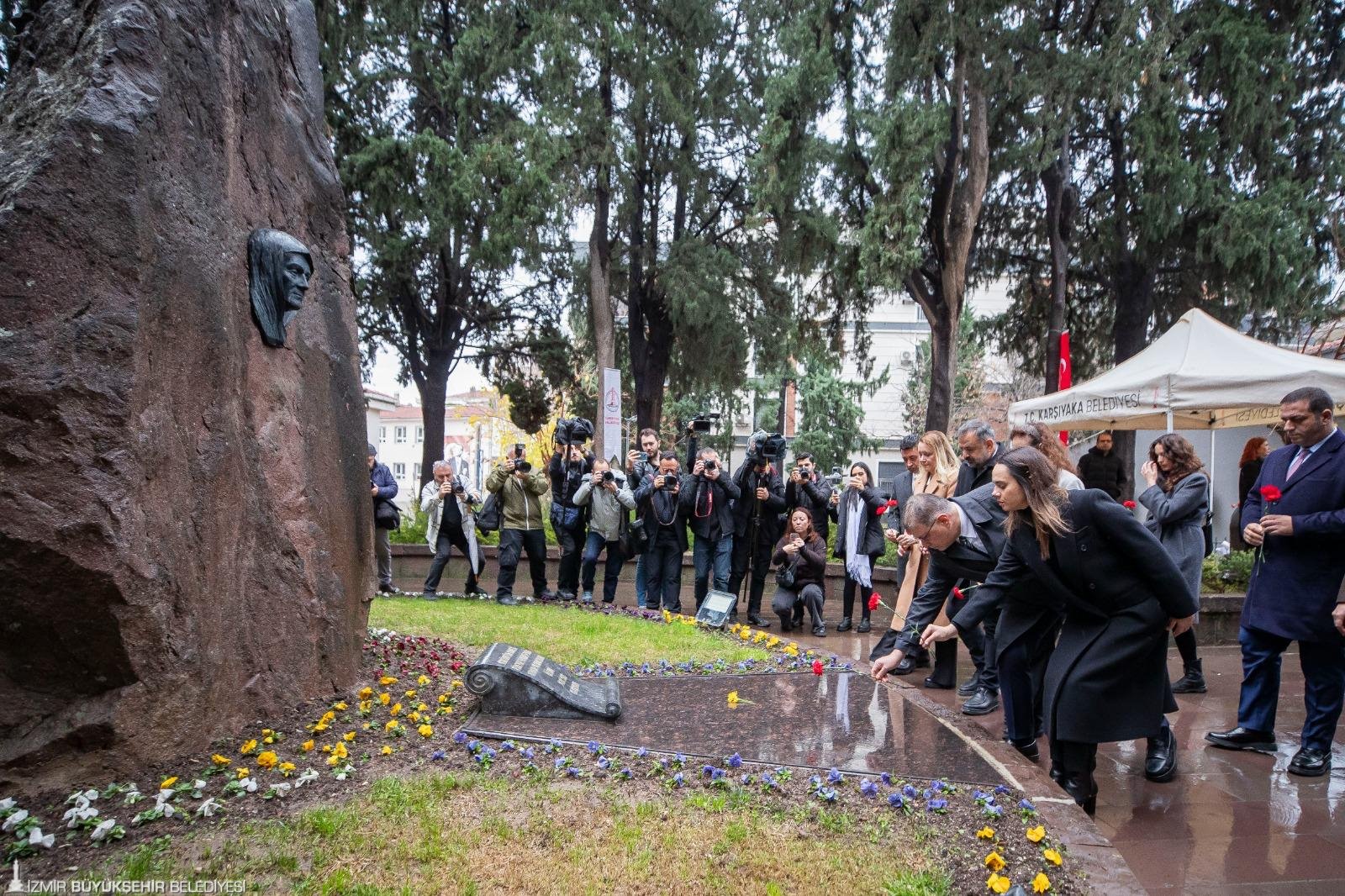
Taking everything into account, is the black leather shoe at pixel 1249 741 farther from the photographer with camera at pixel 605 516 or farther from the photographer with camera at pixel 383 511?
the photographer with camera at pixel 383 511

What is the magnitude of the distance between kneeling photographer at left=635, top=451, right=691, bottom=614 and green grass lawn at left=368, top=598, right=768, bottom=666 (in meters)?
1.03

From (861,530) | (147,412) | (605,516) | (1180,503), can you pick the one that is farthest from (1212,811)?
(605,516)

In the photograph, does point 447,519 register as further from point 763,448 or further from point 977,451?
point 977,451

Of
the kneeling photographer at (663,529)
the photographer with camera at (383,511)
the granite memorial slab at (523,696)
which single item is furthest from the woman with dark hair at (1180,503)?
the photographer with camera at (383,511)

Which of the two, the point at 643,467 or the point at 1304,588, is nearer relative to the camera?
the point at 1304,588

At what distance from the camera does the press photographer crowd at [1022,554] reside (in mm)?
3539

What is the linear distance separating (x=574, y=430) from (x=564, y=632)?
2.57m

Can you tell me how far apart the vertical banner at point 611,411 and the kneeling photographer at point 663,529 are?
137 inches

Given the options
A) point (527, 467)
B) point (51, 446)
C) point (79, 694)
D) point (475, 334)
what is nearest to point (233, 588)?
point (79, 694)

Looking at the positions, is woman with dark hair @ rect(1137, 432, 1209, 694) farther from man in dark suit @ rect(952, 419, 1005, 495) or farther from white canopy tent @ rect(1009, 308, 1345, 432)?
white canopy tent @ rect(1009, 308, 1345, 432)

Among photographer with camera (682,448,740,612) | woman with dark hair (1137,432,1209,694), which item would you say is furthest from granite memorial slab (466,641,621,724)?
photographer with camera (682,448,740,612)

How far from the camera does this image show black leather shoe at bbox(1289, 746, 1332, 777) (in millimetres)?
4527

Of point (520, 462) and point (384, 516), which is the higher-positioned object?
point (520, 462)

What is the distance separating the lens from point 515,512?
29.6 ft
